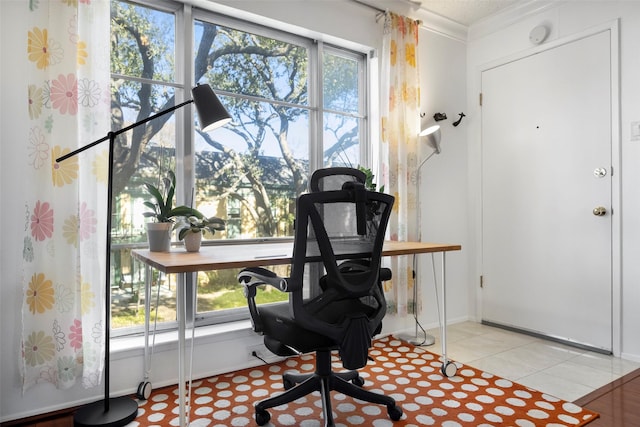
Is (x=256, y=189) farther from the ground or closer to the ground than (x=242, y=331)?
→ farther from the ground

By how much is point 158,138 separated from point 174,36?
644mm

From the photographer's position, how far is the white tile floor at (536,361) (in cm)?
224

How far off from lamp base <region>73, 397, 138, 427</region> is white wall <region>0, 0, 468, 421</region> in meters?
0.16

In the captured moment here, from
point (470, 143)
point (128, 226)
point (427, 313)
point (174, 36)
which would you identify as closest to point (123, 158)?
point (128, 226)

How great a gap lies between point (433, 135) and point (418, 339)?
1.61m

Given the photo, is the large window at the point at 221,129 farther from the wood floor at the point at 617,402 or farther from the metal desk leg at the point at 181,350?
the wood floor at the point at 617,402

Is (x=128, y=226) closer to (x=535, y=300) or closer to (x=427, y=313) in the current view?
(x=427, y=313)

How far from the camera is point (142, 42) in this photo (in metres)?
2.35

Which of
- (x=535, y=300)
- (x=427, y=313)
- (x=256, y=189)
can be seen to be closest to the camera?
(x=256, y=189)

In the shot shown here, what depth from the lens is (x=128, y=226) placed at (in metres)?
2.29

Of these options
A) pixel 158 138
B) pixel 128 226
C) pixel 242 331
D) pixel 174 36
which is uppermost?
pixel 174 36

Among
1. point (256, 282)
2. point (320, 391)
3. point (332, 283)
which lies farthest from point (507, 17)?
point (320, 391)

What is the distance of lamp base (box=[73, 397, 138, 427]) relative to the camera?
174cm

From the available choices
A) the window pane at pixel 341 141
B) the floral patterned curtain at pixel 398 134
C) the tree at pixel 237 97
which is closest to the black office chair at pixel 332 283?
the tree at pixel 237 97
